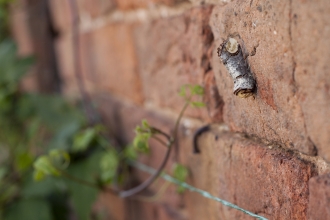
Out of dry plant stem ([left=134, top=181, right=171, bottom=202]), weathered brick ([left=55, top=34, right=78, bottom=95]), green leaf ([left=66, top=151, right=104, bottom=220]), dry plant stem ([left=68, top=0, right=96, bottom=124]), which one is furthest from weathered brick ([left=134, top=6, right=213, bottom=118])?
weathered brick ([left=55, top=34, right=78, bottom=95])

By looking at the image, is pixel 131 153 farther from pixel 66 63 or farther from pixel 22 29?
pixel 22 29

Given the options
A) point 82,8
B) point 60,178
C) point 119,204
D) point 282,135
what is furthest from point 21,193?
point 282,135

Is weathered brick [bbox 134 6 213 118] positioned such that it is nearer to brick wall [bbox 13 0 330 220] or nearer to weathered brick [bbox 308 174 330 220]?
brick wall [bbox 13 0 330 220]

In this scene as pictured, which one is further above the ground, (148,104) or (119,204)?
(148,104)

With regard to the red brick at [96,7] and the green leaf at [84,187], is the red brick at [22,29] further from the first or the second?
the green leaf at [84,187]

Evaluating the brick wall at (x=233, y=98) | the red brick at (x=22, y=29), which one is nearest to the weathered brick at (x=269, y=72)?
the brick wall at (x=233, y=98)

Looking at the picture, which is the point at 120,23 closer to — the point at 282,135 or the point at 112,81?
the point at 112,81
